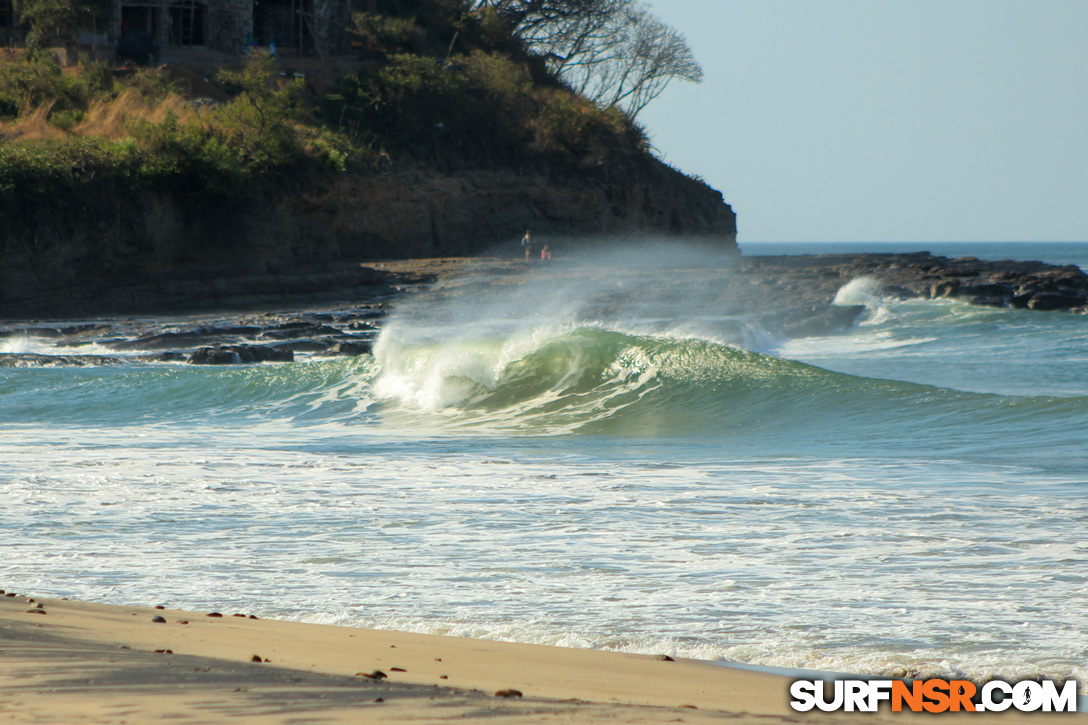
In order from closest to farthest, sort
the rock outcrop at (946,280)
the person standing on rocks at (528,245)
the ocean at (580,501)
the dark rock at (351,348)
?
the ocean at (580,501), the dark rock at (351,348), the rock outcrop at (946,280), the person standing on rocks at (528,245)

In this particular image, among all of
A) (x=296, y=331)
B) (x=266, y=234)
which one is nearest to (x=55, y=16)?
(x=266, y=234)

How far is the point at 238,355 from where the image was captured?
1859 cm

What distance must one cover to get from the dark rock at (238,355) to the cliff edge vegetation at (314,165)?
10503mm

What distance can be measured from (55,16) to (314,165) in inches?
433

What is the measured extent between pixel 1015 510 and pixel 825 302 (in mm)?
22228

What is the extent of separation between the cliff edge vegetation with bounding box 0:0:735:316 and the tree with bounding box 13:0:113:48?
1.27 m

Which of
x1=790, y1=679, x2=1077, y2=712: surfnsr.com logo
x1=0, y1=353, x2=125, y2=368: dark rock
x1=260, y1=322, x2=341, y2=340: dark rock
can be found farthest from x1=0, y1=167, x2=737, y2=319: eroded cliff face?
x1=790, y1=679, x2=1077, y2=712: surfnsr.com logo

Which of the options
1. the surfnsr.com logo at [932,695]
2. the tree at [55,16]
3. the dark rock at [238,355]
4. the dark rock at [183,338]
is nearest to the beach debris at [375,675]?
the surfnsr.com logo at [932,695]

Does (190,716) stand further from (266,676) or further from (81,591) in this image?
(81,591)

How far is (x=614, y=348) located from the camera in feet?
A: 52.7

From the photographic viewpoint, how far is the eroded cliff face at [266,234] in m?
27.2

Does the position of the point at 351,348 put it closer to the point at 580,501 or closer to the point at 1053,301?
the point at 580,501

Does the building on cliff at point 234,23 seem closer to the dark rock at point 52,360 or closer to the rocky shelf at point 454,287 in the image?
the rocky shelf at point 454,287

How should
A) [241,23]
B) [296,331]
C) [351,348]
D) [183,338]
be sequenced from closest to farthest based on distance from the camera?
[351,348]
[183,338]
[296,331]
[241,23]
